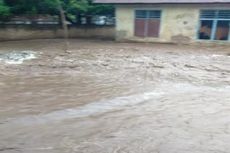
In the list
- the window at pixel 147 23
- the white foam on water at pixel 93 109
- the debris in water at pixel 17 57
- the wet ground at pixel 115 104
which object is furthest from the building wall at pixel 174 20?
the white foam on water at pixel 93 109

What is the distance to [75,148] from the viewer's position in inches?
179

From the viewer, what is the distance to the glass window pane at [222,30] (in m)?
15.9

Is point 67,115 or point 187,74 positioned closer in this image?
point 67,115

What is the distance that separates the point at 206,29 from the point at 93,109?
11.5 meters

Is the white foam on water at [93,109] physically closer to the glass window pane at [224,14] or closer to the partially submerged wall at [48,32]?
the glass window pane at [224,14]

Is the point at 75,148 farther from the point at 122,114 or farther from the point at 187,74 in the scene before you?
the point at 187,74

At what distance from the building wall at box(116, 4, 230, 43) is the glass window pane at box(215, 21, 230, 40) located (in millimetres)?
874

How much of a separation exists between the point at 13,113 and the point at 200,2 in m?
12.1

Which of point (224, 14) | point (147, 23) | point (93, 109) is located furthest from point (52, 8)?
point (93, 109)

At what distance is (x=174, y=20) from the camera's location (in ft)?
55.1

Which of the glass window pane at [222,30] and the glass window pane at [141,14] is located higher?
the glass window pane at [141,14]

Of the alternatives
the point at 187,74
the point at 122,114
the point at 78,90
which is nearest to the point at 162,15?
the point at 187,74

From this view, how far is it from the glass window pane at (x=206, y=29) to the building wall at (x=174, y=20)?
0.26 metres

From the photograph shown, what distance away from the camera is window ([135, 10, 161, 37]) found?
17297 millimetres
